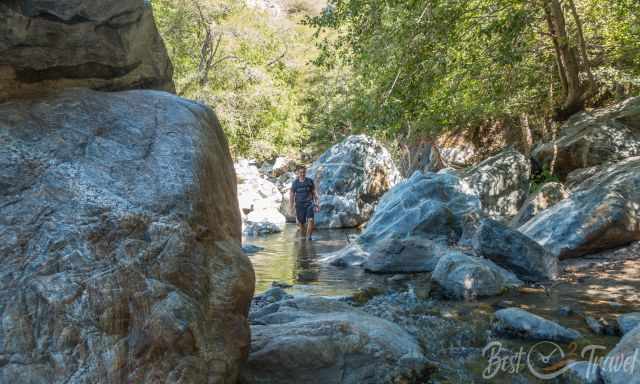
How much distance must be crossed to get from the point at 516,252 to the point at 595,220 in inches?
68.6

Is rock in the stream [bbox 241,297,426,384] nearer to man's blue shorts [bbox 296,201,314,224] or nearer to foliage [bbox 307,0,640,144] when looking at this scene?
foliage [bbox 307,0,640,144]

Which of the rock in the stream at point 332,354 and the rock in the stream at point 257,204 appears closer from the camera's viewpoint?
the rock in the stream at point 332,354

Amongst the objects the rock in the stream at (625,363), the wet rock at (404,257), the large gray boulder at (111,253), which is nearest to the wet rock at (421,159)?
the wet rock at (404,257)

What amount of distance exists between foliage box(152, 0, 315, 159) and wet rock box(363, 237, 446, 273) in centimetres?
1679

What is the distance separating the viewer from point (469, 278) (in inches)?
282

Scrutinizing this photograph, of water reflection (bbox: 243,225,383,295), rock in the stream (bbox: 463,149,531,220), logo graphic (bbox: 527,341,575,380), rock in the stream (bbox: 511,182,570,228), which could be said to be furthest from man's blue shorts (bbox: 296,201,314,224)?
logo graphic (bbox: 527,341,575,380)

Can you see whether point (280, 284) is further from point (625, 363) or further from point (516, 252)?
point (625, 363)

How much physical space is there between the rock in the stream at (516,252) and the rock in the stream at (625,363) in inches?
158

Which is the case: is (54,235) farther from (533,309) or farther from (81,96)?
(533,309)

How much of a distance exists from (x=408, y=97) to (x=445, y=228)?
391cm

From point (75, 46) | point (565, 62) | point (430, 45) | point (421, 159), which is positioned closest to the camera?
point (75, 46)

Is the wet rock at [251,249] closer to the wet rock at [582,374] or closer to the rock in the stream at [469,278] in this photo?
the rock in the stream at [469,278]

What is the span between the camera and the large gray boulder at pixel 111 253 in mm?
2770

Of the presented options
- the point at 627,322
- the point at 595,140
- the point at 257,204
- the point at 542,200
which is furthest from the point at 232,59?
the point at 627,322
